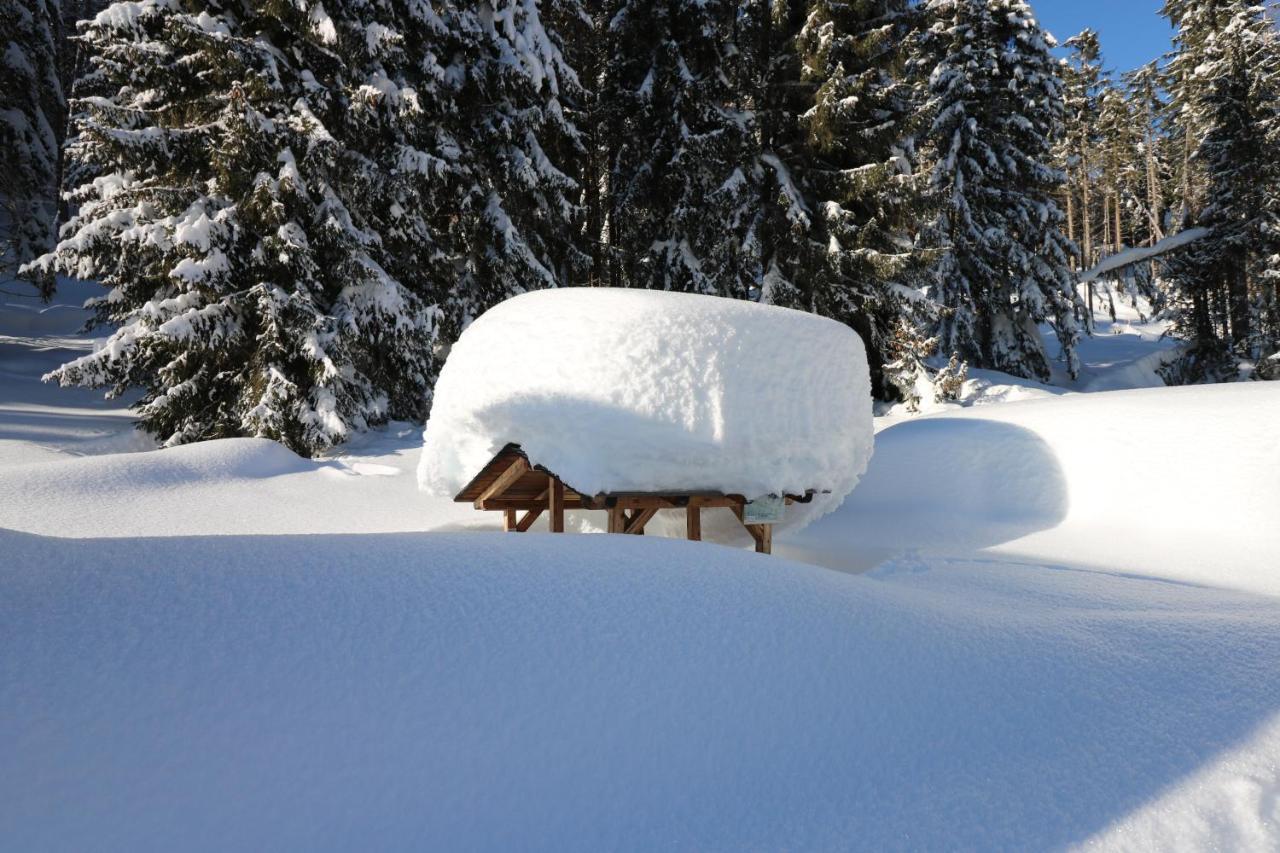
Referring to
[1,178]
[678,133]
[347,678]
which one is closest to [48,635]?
[347,678]

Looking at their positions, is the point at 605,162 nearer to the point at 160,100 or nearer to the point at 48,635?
the point at 160,100

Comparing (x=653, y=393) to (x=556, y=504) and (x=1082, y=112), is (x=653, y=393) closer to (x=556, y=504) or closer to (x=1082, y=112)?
(x=556, y=504)

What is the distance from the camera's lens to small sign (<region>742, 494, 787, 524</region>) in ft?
20.7

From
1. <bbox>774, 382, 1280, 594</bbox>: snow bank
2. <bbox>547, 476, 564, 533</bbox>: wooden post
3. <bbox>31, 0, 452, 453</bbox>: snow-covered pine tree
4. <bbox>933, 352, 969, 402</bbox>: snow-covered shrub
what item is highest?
<bbox>31, 0, 452, 453</bbox>: snow-covered pine tree

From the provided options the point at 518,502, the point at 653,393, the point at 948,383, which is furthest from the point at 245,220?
the point at 948,383

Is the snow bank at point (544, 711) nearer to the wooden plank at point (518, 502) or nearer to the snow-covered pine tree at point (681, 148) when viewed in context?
the wooden plank at point (518, 502)

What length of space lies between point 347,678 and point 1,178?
72.0 ft

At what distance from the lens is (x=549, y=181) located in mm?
15867

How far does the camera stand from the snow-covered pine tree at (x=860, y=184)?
14805 mm

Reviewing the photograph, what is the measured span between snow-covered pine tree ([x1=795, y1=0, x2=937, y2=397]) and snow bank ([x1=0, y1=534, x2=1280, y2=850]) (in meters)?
12.8

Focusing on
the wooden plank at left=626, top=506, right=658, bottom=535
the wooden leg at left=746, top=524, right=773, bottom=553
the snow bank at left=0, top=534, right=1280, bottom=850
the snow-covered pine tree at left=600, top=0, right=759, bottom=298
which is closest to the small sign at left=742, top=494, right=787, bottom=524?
the wooden leg at left=746, top=524, right=773, bottom=553

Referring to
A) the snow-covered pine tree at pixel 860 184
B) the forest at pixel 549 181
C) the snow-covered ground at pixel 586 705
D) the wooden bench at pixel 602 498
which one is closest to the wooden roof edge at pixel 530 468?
the wooden bench at pixel 602 498

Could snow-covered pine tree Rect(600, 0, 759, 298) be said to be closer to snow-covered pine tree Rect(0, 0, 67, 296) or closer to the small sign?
the small sign

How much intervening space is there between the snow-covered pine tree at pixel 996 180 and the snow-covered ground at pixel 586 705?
57.6 ft
